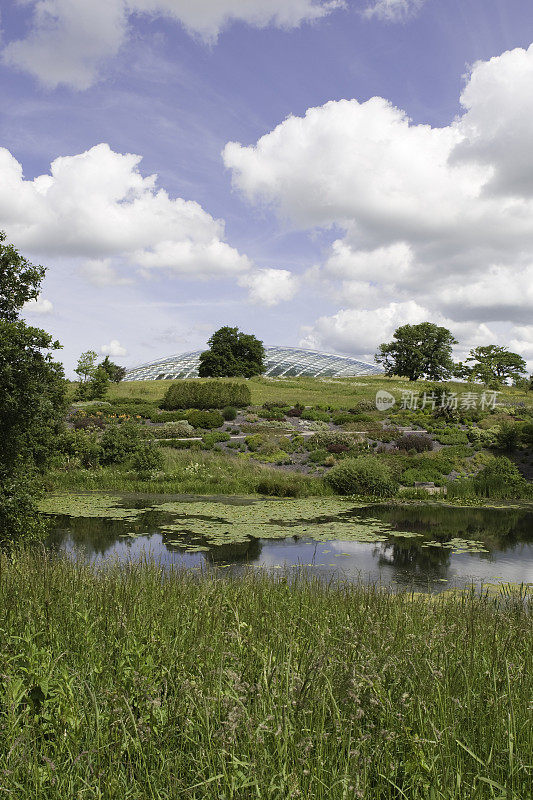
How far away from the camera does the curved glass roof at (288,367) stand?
86250mm

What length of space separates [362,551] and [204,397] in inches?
906

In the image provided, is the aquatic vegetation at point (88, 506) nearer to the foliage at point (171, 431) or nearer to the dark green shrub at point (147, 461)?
the dark green shrub at point (147, 461)

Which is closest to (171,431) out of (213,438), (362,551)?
(213,438)

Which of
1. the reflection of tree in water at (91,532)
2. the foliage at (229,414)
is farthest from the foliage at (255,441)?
the reflection of tree in water at (91,532)

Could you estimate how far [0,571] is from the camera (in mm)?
5812

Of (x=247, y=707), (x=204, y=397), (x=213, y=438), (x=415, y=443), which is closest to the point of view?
(x=247, y=707)

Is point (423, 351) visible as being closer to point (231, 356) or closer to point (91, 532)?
point (231, 356)

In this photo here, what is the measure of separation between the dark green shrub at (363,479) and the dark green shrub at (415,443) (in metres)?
6.92

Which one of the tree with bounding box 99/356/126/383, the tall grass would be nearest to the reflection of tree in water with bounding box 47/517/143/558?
the tall grass

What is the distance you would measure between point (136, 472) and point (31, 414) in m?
11.4

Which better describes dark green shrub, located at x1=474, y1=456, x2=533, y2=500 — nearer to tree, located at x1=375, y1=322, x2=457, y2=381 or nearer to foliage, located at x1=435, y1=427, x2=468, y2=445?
foliage, located at x1=435, y1=427, x2=468, y2=445

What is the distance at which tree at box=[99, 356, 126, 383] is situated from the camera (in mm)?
48125

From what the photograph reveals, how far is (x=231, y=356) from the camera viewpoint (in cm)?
6162

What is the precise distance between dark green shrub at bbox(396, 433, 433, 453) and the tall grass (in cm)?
1986
